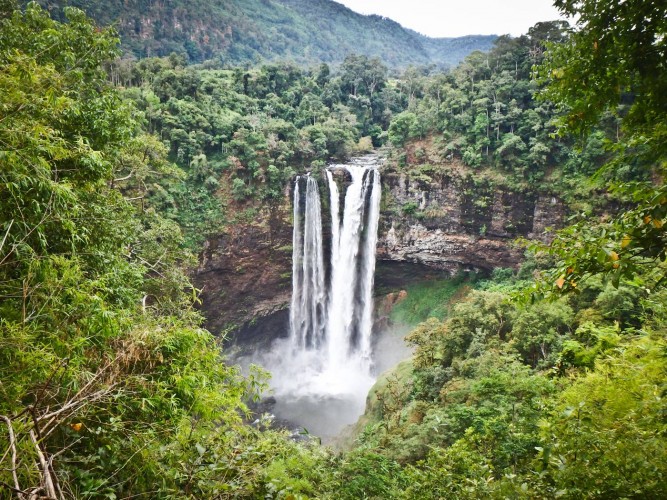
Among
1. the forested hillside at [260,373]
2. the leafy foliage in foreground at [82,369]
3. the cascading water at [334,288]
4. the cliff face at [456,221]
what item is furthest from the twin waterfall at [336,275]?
the leafy foliage in foreground at [82,369]

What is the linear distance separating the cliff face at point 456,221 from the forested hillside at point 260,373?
13.3 ft

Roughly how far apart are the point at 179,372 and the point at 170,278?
803 centimetres

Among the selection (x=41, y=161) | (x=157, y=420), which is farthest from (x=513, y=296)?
(x=41, y=161)

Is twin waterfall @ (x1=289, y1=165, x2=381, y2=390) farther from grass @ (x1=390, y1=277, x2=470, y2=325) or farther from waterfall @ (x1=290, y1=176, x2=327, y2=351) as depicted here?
grass @ (x1=390, y1=277, x2=470, y2=325)

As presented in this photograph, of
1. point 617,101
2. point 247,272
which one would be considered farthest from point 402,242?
point 617,101

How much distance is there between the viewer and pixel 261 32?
60344mm

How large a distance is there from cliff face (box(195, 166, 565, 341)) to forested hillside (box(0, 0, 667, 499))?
516cm

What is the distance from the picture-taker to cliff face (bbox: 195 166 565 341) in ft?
72.9

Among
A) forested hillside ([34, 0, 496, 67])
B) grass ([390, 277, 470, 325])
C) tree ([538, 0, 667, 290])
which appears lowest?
grass ([390, 277, 470, 325])

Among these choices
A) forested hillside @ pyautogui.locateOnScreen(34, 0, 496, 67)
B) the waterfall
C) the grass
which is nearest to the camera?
the waterfall

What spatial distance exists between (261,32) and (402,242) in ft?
170

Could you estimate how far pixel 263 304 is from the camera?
25.7 metres

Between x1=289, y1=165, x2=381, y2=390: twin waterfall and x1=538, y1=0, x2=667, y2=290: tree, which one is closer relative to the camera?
x1=538, y1=0, x2=667, y2=290: tree

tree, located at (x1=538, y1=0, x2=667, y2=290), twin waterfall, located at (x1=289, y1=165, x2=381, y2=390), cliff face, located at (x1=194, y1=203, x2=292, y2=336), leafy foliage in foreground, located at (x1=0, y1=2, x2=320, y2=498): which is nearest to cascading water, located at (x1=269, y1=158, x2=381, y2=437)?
twin waterfall, located at (x1=289, y1=165, x2=381, y2=390)
